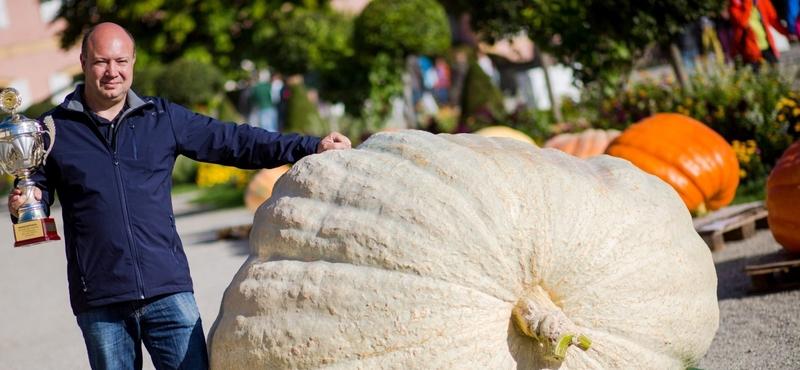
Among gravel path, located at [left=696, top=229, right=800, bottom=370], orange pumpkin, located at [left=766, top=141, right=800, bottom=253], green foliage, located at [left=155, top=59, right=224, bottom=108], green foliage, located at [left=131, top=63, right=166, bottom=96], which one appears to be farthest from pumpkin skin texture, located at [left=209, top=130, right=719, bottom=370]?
green foliage, located at [left=131, top=63, right=166, bottom=96]

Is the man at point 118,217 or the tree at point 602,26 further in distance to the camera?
the tree at point 602,26

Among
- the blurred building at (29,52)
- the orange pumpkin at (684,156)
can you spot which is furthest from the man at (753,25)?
the blurred building at (29,52)

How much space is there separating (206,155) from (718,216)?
471cm

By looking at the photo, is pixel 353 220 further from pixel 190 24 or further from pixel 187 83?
pixel 190 24

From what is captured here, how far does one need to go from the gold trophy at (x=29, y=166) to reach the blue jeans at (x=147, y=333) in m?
0.32

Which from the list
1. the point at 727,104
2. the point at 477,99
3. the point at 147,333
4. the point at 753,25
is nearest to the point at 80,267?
the point at 147,333

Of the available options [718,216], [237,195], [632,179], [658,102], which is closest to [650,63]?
[237,195]

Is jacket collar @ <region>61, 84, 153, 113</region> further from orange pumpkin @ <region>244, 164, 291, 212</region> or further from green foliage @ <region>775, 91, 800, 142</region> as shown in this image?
orange pumpkin @ <region>244, 164, 291, 212</region>

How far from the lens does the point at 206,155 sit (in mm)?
3328

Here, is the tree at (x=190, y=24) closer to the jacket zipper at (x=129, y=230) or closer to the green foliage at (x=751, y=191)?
the green foliage at (x=751, y=191)

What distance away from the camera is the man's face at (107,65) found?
299cm

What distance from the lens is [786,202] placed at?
187 inches

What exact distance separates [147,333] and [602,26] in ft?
23.9

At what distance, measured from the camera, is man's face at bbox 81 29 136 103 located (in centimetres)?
299
